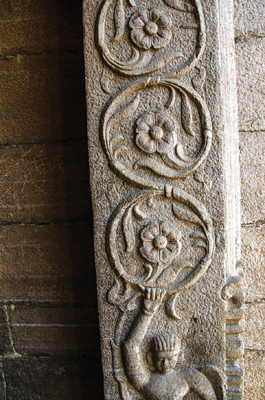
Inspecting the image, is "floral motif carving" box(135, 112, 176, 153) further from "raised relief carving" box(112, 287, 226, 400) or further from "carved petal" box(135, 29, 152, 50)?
"raised relief carving" box(112, 287, 226, 400)

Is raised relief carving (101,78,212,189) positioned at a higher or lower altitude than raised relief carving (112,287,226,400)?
higher

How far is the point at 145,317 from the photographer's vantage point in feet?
2.85

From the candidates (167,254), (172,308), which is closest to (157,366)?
(172,308)

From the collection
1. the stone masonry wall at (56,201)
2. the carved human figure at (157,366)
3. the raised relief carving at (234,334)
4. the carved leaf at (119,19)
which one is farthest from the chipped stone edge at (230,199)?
the carved leaf at (119,19)

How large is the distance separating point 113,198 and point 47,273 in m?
0.59

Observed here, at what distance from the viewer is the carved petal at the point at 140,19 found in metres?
0.86

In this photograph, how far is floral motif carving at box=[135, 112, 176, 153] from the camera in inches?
34.0

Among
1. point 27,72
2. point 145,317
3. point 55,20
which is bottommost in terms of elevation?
point 145,317

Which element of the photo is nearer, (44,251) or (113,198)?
(113,198)

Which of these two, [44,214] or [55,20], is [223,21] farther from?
[44,214]

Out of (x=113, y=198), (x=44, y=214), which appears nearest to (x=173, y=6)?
(x=113, y=198)

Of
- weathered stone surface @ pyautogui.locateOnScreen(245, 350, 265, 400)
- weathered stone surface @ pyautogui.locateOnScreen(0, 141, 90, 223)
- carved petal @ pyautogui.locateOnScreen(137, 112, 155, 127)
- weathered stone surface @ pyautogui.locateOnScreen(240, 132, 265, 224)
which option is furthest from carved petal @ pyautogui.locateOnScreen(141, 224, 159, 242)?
weathered stone surface @ pyautogui.locateOnScreen(245, 350, 265, 400)

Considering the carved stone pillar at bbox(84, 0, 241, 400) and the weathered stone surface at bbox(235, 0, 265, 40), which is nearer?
the carved stone pillar at bbox(84, 0, 241, 400)

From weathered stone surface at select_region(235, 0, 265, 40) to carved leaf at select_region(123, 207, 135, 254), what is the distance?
37.0 inches
